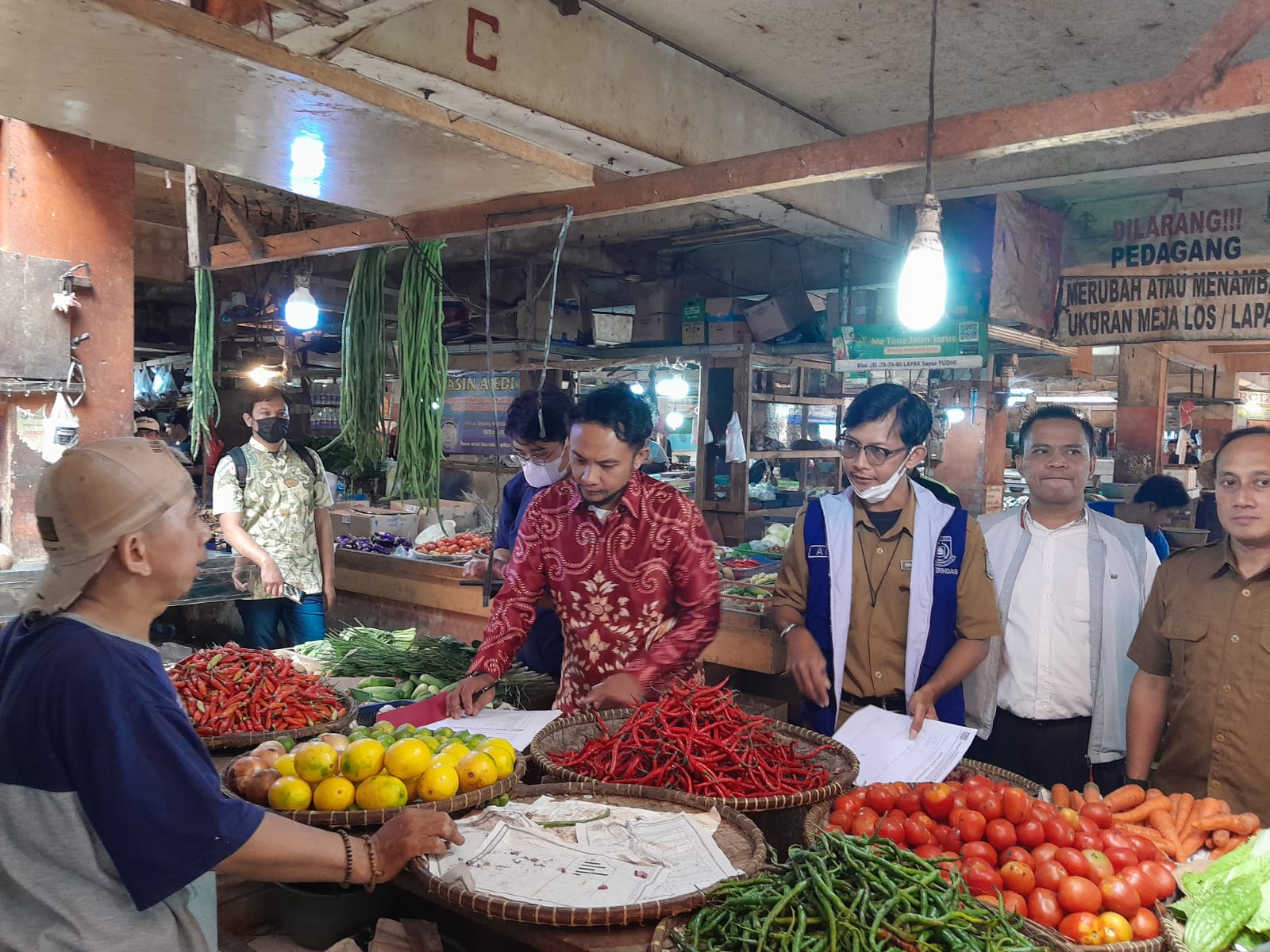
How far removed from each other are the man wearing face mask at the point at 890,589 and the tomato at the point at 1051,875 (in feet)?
3.31

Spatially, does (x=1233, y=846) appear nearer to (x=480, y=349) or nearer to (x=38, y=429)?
(x=38, y=429)

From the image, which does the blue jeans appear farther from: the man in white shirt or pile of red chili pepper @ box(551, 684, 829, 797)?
the man in white shirt

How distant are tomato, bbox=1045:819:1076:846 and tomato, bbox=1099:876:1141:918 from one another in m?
0.16

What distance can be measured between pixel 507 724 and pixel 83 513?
1.60m

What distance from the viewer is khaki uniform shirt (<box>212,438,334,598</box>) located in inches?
205

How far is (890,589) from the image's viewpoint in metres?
3.07

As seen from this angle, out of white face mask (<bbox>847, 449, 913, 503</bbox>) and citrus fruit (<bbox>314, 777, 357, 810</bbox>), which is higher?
white face mask (<bbox>847, 449, 913, 503</bbox>)

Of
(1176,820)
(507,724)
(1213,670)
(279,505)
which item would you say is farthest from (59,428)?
(1213,670)

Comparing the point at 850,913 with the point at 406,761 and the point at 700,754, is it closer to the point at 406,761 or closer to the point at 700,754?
the point at 700,754

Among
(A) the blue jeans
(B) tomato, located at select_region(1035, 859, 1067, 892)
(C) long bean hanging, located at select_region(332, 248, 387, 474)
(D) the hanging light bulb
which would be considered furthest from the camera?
(D) the hanging light bulb

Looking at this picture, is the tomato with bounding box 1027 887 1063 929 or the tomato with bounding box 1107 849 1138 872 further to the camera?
the tomato with bounding box 1107 849 1138 872

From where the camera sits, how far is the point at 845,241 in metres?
6.27

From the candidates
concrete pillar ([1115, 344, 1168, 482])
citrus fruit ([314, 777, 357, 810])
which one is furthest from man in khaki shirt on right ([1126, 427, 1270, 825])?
concrete pillar ([1115, 344, 1168, 482])

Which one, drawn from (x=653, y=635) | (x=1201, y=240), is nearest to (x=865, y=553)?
(x=653, y=635)
